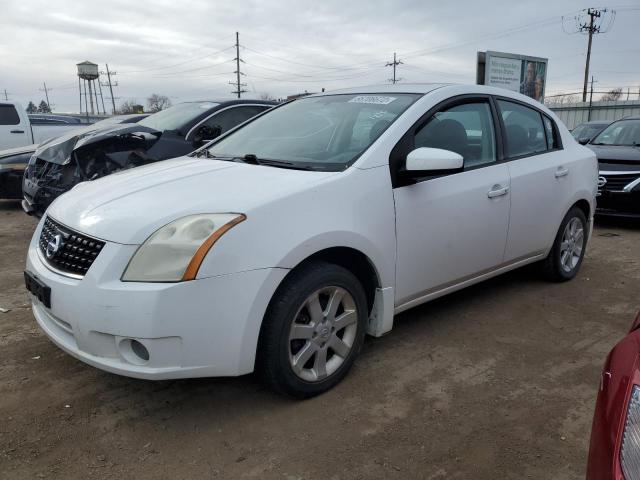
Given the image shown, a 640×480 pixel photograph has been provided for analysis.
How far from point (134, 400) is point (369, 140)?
1.89 m

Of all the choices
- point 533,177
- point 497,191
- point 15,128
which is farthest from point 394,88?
point 15,128

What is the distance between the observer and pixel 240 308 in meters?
2.39

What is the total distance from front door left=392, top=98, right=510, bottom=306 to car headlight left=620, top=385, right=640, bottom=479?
5.84ft

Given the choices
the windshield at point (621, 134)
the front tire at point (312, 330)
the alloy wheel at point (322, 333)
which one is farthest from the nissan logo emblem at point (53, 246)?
the windshield at point (621, 134)

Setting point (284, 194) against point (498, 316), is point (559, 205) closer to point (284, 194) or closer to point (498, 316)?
point (498, 316)

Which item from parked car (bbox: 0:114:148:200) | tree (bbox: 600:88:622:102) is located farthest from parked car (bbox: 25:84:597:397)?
tree (bbox: 600:88:622:102)

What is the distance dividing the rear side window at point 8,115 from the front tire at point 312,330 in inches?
400

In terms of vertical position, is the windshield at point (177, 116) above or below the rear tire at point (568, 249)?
above

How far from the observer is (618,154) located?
23.9ft

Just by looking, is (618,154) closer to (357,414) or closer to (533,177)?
(533,177)

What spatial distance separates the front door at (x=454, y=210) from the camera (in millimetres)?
3129

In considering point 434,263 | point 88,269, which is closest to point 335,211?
point 434,263

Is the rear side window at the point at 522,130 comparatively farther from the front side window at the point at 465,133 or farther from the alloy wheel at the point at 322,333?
the alloy wheel at the point at 322,333

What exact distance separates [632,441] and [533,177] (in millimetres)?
2956
